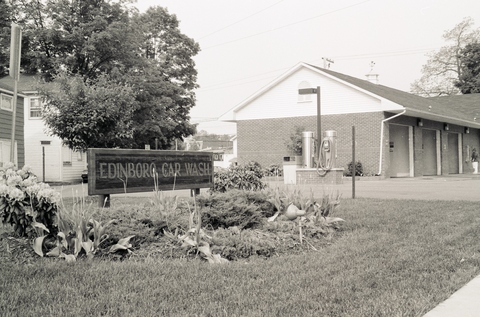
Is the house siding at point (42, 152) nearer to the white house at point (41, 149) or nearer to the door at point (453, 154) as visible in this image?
the white house at point (41, 149)

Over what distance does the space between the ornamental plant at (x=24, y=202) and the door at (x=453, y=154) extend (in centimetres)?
3219

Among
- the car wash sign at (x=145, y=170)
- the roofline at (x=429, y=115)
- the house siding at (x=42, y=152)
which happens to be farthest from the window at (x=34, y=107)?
the car wash sign at (x=145, y=170)

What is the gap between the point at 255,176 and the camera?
13.1 m

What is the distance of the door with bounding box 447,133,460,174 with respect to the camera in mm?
33469

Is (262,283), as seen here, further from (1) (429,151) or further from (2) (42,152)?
(2) (42,152)

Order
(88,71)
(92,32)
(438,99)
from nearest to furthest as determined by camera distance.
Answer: (92,32) → (88,71) → (438,99)

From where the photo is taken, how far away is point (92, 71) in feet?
90.2

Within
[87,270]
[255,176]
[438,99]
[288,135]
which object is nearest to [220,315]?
[87,270]

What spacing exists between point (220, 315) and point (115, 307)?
77 centimetres

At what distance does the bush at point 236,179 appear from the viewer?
A: 1270 centimetres

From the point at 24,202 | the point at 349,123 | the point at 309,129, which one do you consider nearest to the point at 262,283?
the point at 24,202

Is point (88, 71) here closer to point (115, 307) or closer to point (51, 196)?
point (51, 196)

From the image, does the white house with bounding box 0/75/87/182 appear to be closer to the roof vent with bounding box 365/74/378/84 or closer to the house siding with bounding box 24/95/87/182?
the house siding with bounding box 24/95/87/182

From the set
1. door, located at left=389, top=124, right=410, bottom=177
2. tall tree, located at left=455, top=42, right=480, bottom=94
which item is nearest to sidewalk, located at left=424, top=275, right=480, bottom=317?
door, located at left=389, top=124, right=410, bottom=177
